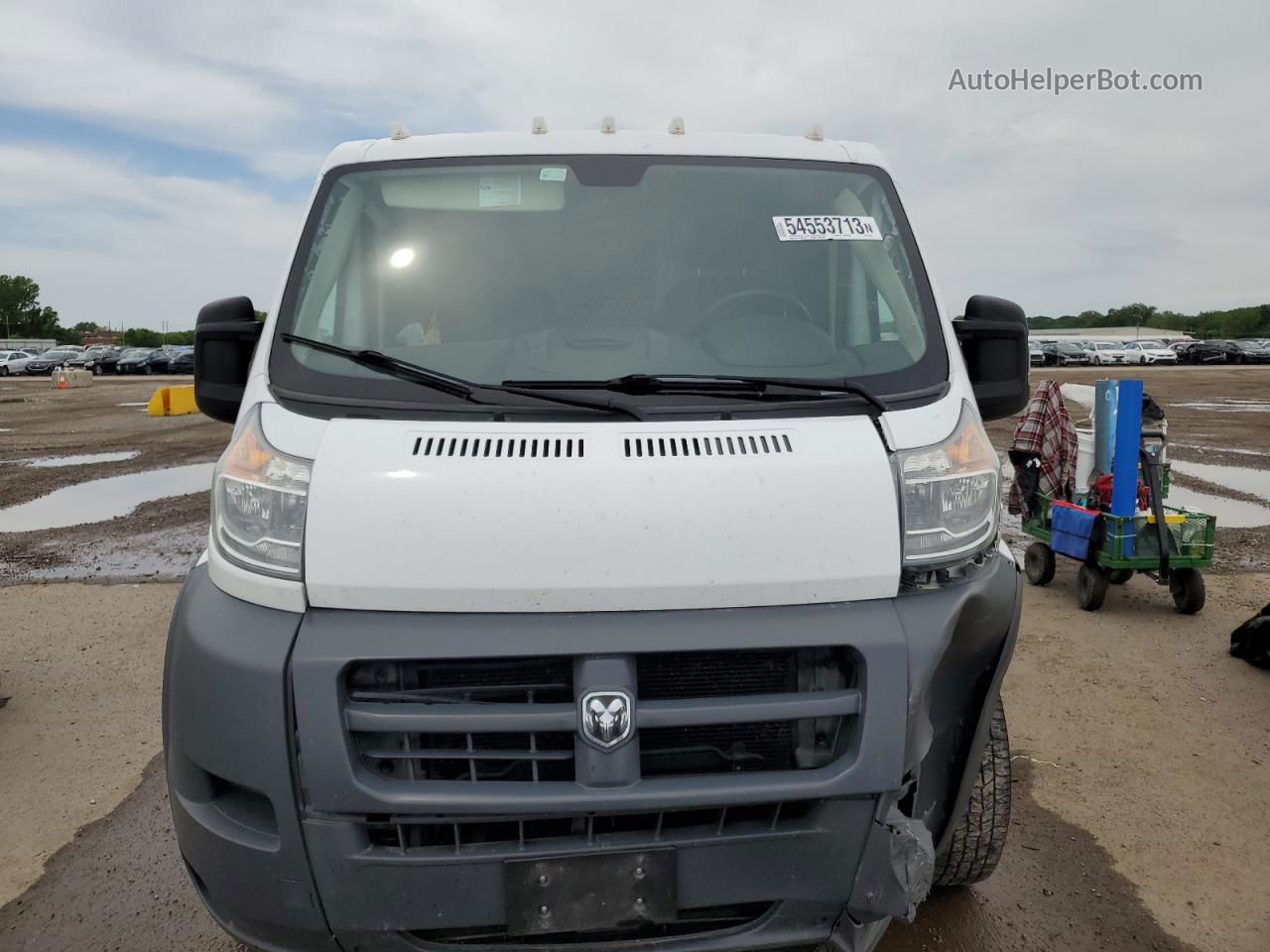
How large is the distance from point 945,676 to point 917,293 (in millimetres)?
1181

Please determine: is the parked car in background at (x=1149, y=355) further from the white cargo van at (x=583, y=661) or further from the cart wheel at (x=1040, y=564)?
the white cargo van at (x=583, y=661)

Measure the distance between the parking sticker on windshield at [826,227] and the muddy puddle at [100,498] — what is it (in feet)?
24.3

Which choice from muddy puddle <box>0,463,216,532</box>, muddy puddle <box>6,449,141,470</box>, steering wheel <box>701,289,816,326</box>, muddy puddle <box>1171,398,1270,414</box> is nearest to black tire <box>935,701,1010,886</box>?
steering wheel <box>701,289,816,326</box>

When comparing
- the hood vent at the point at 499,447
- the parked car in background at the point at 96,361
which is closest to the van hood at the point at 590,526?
the hood vent at the point at 499,447

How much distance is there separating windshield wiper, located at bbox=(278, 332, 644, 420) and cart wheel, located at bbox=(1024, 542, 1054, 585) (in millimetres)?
5230

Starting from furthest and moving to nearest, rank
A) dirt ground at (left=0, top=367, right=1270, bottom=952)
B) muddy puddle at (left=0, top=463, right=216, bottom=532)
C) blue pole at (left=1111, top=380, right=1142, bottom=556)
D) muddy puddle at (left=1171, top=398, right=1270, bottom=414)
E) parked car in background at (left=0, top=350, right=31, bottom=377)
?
1. parked car in background at (left=0, top=350, right=31, bottom=377)
2. muddy puddle at (left=1171, top=398, right=1270, bottom=414)
3. muddy puddle at (left=0, top=463, right=216, bottom=532)
4. blue pole at (left=1111, top=380, right=1142, bottom=556)
5. dirt ground at (left=0, top=367, right=1270, bottom=952)

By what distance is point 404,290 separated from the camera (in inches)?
114

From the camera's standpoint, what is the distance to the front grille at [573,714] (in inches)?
82.6

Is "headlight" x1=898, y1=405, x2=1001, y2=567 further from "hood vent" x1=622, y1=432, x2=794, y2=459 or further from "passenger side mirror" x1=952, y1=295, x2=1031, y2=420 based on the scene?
"passenger side mirror" x1=952, y1=295, x2=1031, y2=420

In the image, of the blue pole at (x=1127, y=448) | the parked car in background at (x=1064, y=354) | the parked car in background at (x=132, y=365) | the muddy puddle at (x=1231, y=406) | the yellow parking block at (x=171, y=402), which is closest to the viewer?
the blue pole at (x=1127, y=448)

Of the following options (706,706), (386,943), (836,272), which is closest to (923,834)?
(706,706)

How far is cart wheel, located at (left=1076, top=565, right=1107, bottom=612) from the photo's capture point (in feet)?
20.3

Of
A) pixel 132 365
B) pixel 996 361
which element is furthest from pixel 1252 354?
pixel 996 361

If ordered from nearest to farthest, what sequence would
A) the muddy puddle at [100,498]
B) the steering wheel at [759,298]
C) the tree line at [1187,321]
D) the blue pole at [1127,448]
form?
1. the steering wheel at [759,298]
2. the blue pole at [1127,448]
3. the muddy puddle at [100,498]
4. the tree line at [1187,321]
